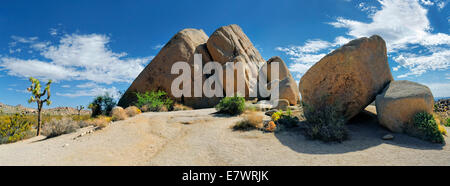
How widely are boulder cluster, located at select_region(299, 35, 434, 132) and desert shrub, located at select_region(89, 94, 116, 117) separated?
45.2ft

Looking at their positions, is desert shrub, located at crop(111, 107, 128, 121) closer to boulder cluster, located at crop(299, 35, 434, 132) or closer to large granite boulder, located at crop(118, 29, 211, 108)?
large granite boulder, located at crop(118, 29, 211, 108)

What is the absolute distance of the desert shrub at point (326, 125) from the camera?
21.2ft

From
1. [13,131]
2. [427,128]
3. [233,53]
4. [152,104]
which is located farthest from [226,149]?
[233,53]

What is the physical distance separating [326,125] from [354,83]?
2.00 meters

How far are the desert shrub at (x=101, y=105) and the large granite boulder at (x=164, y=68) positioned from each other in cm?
197

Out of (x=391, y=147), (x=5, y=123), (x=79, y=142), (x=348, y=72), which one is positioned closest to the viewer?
(x=391, y=147)

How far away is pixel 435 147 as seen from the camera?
588 cm

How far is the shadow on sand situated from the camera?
5.78m

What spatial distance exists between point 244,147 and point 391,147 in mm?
3829

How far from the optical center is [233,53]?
20.4 meters

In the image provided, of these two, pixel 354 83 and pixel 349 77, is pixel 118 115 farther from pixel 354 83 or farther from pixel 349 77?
pixel 354 83
